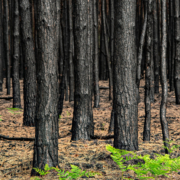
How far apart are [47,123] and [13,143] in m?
1.79

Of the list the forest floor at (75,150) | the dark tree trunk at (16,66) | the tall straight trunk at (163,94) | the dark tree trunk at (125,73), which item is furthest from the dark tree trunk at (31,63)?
the tall straight trunk at (163,94)

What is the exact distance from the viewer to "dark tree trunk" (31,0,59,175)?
9.39 ft

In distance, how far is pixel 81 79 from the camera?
14.5 feet

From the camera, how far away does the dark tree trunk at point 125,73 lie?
3412 mm

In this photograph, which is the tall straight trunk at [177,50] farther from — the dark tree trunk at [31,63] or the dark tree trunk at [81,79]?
the dark tree trunk at [31,63]

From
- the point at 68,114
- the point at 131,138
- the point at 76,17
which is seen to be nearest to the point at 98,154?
the point at 131,138

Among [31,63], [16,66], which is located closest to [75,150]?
[31,63]

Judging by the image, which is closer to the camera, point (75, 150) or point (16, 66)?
point (75, 150)

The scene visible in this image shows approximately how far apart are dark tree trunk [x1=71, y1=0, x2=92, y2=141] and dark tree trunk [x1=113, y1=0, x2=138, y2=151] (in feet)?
3.46

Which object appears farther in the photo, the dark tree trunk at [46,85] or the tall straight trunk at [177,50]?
the tall straight trunk at [177,50]

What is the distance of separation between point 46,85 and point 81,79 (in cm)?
160

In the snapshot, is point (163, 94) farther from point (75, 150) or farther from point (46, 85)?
point (46, 85)

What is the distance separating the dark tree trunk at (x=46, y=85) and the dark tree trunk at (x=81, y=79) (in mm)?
1477

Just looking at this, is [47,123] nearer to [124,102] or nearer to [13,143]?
[124,102]
